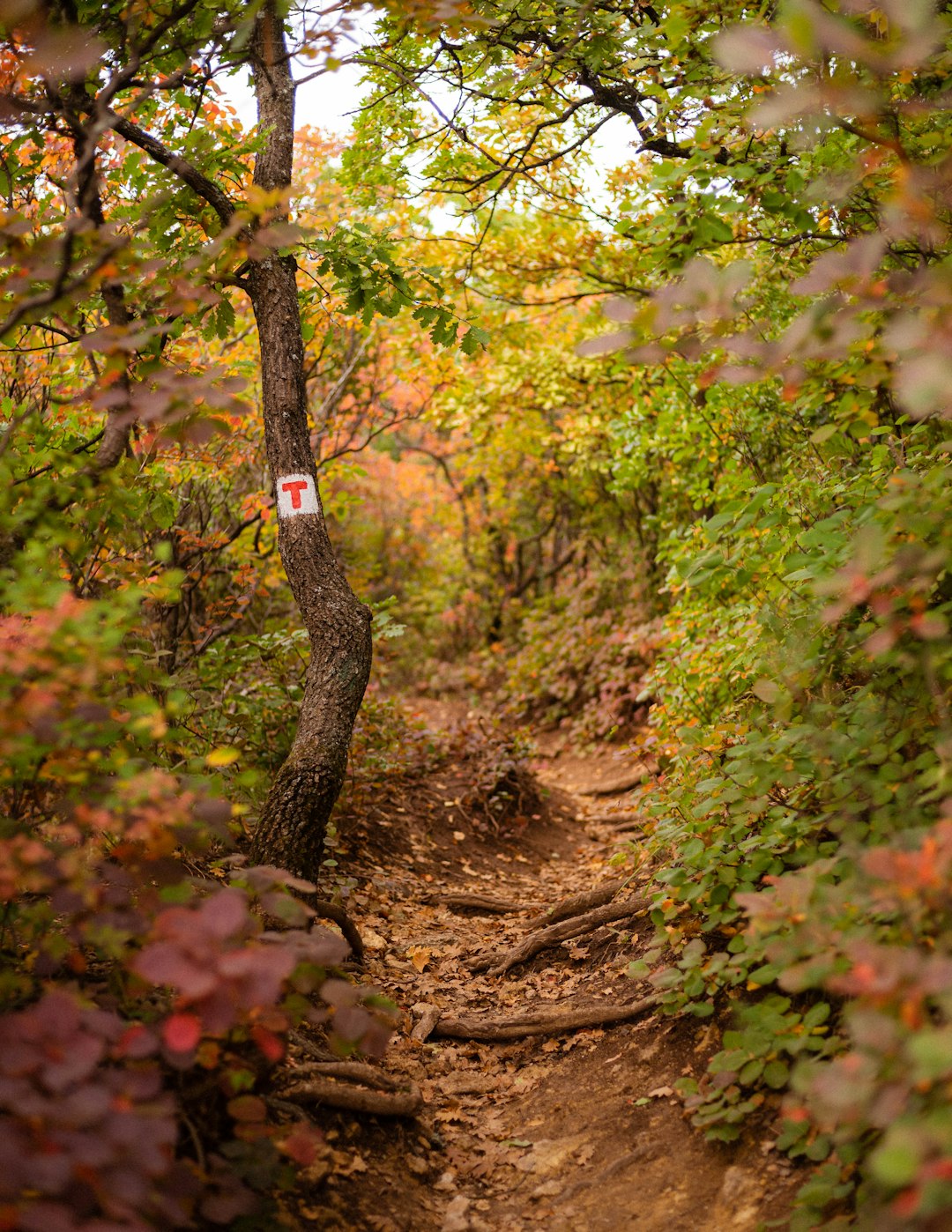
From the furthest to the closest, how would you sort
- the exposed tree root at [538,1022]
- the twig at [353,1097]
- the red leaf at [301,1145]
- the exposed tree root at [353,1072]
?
the exposed tree root at [538,1022] < the exposed tree root at [353,1072] < the twig at [353,1097] < the red leaf at [301,1145]

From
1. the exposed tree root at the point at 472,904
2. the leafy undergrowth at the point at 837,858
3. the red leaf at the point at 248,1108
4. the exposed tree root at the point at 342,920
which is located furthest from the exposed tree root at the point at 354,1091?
the exposed tree root at the point at 472,904

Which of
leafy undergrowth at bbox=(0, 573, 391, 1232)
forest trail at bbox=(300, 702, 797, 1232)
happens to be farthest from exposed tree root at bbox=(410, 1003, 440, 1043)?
leafy undergrowth at bbox=(0, 573, 391, 1232)

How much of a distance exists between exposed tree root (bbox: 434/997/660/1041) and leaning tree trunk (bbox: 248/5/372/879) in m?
0.93

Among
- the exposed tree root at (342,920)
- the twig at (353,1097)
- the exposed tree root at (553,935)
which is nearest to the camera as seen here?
the twig at (353,1097)

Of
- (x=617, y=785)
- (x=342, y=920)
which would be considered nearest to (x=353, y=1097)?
(x=342, y=920)

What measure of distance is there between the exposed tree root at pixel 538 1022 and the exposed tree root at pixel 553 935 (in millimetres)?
573

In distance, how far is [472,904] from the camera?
5363mm

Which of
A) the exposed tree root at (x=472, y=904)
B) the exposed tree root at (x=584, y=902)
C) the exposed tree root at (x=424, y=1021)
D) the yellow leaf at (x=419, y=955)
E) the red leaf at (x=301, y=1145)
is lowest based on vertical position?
the exposed tree root at (x=472, y=904)

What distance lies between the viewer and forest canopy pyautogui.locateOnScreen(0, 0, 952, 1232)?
1856mm

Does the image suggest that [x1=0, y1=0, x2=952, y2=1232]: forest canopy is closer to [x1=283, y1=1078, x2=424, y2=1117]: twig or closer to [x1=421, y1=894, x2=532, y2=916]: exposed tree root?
[x1=283, y1=1078, x2=424, y2=1117]: twig

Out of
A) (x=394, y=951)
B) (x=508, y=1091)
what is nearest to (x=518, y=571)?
(x=394, y=951)

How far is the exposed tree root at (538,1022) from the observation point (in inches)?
143

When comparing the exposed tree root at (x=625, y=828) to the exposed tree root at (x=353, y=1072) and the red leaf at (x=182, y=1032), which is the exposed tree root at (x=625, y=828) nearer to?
the exposed tree root at (x=353, y=1072)

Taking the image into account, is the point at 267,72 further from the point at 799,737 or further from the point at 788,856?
the point at 788,856
